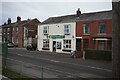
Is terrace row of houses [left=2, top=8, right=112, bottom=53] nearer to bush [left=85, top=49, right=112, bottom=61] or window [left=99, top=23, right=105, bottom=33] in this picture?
window [left=99, top=23, right=105, bottom=33]

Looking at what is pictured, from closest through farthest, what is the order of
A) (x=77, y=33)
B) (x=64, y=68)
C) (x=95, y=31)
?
(x=64, y=68)
(x=95, y=31)
(x=77, y=33)

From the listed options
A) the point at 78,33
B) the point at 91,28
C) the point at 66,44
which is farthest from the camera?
the point at 66,44

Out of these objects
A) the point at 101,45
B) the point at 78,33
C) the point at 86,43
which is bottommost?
the point at 101,45

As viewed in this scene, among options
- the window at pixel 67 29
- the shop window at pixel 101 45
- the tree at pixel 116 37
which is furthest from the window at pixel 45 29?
the tree at pixel 116 37

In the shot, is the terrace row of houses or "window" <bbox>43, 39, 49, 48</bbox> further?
"window" <bbox>43, 39, 49, 48</bbox>

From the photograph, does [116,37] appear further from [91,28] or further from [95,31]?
[91,28]

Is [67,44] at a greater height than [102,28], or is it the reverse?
[102,28]

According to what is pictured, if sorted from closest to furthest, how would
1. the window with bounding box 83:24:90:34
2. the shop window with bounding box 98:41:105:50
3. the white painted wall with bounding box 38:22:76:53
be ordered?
the shop window with bounding box 98:41:105:50
the window with bounding box 83:24:90:34
the white painted wall with bounding box 38:22:76:53

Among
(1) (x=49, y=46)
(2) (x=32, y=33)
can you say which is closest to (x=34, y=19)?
(2) (x=32, y=33)

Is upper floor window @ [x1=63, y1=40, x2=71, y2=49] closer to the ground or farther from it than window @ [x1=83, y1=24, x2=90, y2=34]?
closer to the ground

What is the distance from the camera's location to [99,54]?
27578 mm

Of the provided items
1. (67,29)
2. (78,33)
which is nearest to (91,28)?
(78,33)

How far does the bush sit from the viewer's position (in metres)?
26.6

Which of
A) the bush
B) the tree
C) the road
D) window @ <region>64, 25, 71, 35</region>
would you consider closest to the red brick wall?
window @ <region>64, 25, 71, 35</region>
